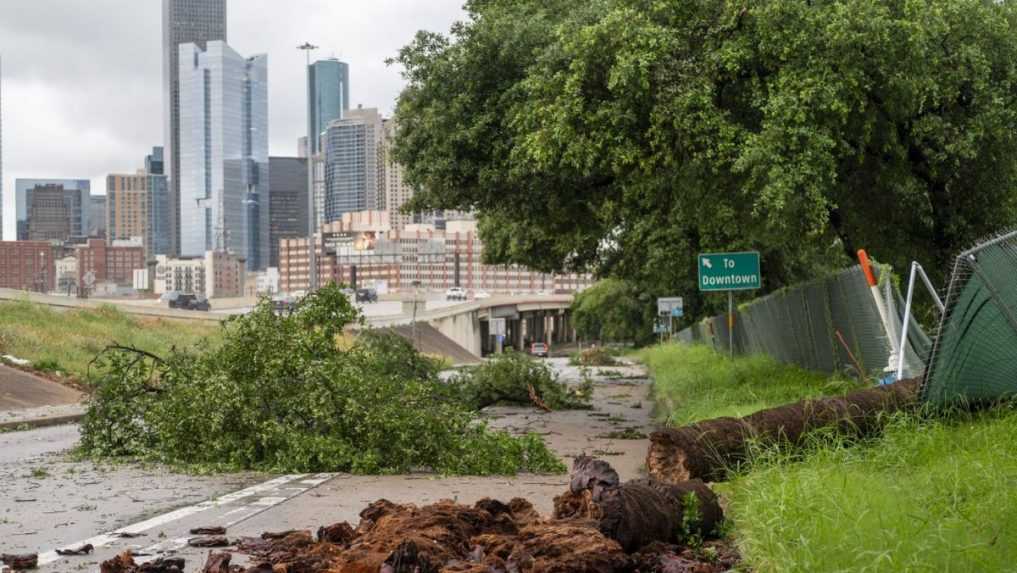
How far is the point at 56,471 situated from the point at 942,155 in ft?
42.6

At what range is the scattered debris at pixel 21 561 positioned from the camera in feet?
23.8

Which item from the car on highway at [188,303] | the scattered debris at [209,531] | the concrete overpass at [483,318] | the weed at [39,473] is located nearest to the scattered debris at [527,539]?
the scattered debris at [209,531]

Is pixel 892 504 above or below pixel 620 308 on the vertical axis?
above

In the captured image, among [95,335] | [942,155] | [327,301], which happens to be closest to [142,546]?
[327,301]

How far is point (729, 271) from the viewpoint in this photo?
981 inches

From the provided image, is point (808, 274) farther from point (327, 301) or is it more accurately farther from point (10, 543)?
point (10, 543)

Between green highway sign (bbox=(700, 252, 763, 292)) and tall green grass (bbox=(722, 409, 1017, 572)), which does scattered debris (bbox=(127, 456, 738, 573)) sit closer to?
tall green grass (bbox=(722, 409, 1017, 572))

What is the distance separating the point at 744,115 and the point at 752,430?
35.8 ft

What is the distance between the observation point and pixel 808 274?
4481 centimetres

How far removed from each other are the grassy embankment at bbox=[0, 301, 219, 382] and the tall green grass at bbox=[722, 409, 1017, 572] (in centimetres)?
2332

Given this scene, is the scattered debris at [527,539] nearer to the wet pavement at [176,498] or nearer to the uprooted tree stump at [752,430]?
the wet pavement at [176,498]

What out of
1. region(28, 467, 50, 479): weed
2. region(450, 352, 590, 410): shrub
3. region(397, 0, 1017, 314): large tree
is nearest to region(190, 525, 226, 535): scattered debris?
region(28, 467, 50, 479): weed

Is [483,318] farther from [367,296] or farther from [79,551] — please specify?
[79,551]

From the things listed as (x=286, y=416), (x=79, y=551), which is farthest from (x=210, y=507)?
(x=286, y=416)
